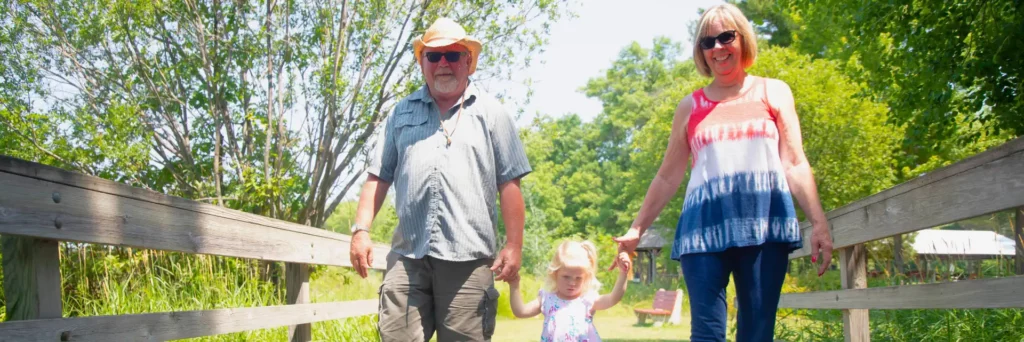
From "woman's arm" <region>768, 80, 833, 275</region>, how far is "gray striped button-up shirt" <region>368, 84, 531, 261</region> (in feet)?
3.46

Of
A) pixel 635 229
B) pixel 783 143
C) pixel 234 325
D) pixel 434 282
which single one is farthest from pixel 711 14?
pixel 234 325

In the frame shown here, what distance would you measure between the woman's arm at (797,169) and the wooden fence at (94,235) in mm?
2133

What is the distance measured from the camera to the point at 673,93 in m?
30.6

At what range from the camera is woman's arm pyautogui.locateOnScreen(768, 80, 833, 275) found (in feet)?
10.3

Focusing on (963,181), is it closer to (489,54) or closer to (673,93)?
(489,54)

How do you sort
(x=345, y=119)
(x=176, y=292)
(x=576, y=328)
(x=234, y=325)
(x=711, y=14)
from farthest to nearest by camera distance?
(x=345, y=119)
(x=176, y=292)
(x=576, y=328)
(x=234, y=325)
(x=711, y=14)

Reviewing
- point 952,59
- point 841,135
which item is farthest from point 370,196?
point 841,135

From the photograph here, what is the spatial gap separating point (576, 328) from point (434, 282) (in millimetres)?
1225

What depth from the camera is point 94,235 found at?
2.85 metres

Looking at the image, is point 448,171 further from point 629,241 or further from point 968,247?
point 968,247

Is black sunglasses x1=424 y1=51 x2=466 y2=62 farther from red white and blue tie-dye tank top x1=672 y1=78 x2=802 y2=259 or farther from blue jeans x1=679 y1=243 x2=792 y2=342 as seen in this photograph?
blue jeans x1=679 y1=243 x2=792 y2=342

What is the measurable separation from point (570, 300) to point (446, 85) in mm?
1530

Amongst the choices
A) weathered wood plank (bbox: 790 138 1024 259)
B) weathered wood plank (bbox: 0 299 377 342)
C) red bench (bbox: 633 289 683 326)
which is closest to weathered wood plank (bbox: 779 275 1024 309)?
weathered wood plank (bbox: 790 138 1024 259)

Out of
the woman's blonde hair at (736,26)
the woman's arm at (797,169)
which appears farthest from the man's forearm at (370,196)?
the woman's arm at (797,169)
